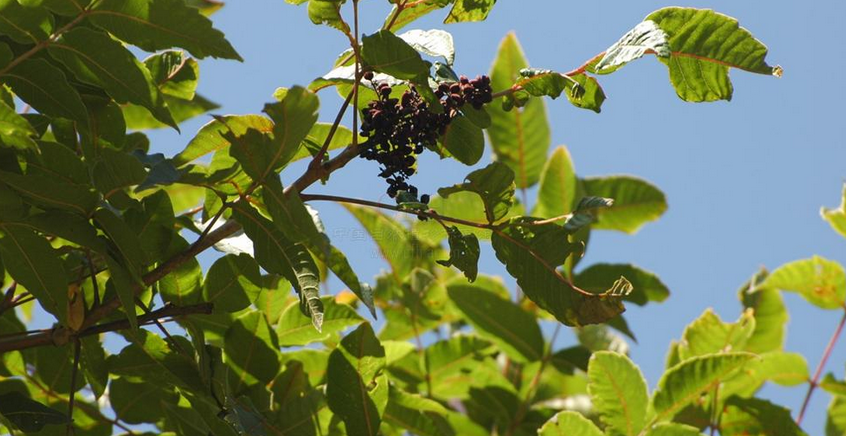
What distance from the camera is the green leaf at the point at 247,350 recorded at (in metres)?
2.07

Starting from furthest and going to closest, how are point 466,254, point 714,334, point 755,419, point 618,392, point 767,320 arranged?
point 767,320, point 714,334, point 755,419, point 618,392, point 466,254

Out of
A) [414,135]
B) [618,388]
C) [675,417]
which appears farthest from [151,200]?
[675,417]

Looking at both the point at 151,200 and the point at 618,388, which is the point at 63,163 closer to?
the point at 151,200

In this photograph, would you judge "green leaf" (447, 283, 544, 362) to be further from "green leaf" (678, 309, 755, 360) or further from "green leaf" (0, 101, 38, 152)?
"green leaf" (0, 101, 38, 152)

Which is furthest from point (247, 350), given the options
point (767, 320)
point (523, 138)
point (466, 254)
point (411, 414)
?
point (767, 320)

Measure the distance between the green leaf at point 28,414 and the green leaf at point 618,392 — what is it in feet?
3.67

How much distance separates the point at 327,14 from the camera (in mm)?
1588

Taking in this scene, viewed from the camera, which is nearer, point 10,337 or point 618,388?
point 10,337

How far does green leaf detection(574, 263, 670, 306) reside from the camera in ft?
9.09

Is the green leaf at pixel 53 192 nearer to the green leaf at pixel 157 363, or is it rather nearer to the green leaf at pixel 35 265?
the green leaf at pixel 35 265

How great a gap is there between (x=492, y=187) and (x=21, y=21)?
31.7 inches

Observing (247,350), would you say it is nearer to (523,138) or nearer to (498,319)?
(498,319)

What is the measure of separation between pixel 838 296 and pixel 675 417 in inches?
27.2

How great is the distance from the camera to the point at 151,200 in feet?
5.98
